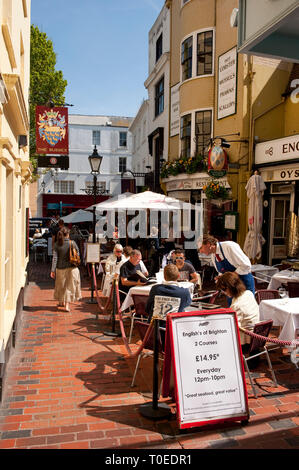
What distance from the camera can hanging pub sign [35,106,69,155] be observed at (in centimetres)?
1169

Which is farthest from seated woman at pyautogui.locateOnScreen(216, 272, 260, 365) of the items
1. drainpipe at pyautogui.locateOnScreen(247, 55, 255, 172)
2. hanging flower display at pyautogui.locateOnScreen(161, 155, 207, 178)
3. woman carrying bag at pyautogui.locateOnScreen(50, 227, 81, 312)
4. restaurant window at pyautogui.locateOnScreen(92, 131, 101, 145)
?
restaurant window at pyautogui.locateOnScreen(92, 131, 101, 145)

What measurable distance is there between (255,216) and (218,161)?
2466 mm

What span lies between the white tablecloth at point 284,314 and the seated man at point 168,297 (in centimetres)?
157

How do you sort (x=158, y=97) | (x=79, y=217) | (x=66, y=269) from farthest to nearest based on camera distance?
(x=158, y=97), (x=79, y=217), (x=66, y=269)

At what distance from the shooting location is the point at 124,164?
143ft

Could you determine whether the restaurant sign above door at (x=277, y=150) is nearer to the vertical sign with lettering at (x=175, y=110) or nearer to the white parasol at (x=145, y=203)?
the white parasol at (x=145, y=203)

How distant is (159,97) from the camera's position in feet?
70.1

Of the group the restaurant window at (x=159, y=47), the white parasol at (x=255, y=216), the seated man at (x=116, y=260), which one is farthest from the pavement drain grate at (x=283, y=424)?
the restaurant window at (x=159, y=47)

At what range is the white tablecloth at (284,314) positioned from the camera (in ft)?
18.3

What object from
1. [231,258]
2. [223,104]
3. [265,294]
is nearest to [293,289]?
[265,294]

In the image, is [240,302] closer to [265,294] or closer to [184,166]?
[265,294]

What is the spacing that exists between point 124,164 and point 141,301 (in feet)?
125

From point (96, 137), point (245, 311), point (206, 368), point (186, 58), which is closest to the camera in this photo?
point (206, 368)

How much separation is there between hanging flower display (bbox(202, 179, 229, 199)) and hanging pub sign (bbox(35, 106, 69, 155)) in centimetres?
500
